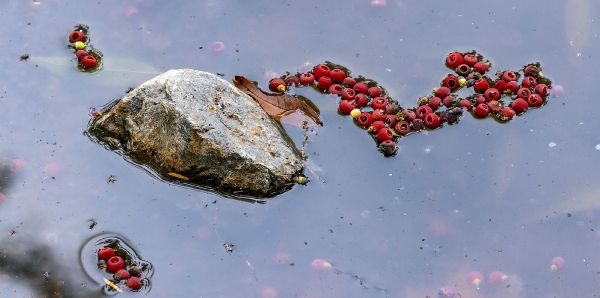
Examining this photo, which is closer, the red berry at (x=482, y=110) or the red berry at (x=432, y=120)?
the red berry at (x=432, y=120)

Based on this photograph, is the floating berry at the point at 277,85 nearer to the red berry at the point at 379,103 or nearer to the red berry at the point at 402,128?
the red berry at the point at 379,103

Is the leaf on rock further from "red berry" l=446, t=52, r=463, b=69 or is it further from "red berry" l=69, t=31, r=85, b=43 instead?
"red berry" l=69, t=31, r=85, b=43

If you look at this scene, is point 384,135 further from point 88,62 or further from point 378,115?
point 88,62

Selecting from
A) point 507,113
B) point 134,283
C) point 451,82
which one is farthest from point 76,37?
point 507,113

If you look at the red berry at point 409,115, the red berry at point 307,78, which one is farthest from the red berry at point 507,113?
the red berry at point 307,78

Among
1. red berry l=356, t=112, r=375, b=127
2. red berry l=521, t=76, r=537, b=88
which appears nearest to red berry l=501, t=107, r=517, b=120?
red berry l=521, t=76, r=537, b=88

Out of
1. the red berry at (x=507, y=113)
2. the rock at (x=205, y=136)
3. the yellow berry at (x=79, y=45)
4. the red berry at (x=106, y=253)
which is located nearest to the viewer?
the red berry at (x=106, y=253)
